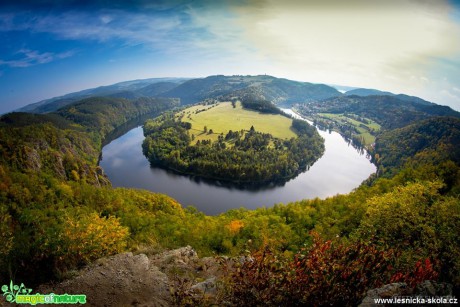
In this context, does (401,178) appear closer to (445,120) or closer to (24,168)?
(24,168)

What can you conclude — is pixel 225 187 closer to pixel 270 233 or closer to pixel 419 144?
pixel 270 233

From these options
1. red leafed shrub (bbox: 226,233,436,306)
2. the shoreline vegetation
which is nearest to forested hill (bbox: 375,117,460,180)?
the shoreline vegetation

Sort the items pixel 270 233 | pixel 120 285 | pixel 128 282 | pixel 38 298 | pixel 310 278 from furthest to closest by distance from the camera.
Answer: pixel 270 233
pixel 128 282
pixel 120 285
pixel 38 298
pixel 310 278

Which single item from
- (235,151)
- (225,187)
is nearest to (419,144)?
(235,151)

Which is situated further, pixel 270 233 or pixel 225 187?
pixel 225 187

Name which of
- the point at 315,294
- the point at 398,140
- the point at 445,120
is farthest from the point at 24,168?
the point at 445,120

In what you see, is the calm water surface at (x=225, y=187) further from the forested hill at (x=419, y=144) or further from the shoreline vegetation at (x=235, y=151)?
the forested hill at (x=419, y=144)

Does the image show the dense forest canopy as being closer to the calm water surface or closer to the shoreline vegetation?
the calm water surface
